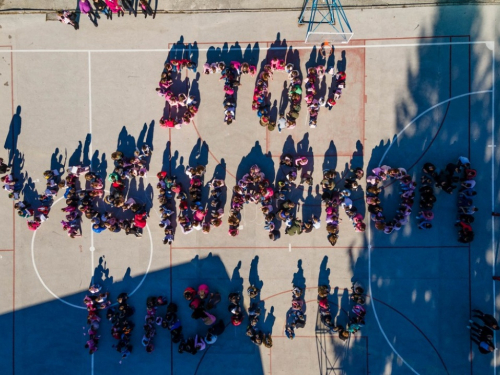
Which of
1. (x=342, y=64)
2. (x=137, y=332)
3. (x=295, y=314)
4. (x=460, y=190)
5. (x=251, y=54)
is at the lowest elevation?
(x=137, y=332)

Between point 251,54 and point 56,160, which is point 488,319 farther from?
point 56,160

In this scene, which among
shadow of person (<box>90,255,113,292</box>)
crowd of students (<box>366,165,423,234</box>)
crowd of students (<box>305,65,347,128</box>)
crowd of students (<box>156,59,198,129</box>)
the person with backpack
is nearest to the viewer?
the person with backpack

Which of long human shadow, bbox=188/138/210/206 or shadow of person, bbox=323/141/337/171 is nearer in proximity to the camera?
shadow of person, bbox=323/141/337/171

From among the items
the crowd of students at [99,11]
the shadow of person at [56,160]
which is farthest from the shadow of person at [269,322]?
the crowd of students at [99,11]

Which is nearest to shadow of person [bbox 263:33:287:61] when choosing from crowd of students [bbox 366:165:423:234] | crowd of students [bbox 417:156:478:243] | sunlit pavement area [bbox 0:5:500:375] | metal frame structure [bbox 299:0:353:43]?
sunlit pavement area [bbox 0:5:500:375]

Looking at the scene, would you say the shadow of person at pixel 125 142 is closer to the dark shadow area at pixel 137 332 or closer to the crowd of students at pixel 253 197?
the dark shadow area at pixel 137 332

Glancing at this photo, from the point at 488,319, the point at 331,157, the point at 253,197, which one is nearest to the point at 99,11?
the point at 253,197

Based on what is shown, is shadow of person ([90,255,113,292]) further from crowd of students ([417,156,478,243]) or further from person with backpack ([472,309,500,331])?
person with backpack ([472,309,500,331])

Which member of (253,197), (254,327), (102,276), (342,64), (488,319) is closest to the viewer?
(488,319)
